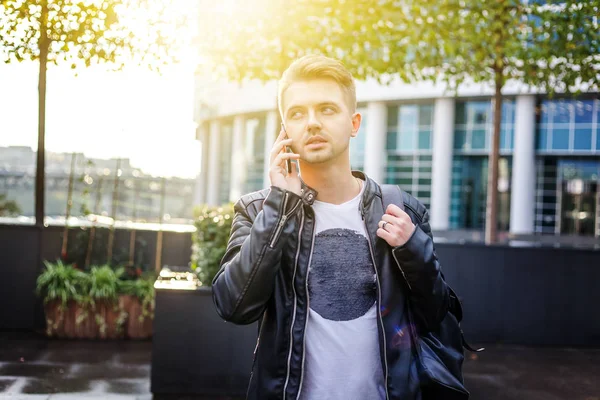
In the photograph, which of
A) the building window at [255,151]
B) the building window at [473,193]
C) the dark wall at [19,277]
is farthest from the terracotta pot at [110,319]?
the building window at [255,151]

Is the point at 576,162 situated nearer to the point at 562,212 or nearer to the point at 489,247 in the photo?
the point at 562,212

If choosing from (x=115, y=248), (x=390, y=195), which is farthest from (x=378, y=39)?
(x=390, y=195)

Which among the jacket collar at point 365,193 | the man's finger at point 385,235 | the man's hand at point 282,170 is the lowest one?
the man's finger at point 385,235

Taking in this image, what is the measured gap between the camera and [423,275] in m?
2.05

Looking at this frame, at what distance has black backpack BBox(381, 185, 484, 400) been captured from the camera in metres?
2.12

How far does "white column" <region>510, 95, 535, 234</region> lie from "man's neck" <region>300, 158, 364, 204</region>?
29910 millimetres

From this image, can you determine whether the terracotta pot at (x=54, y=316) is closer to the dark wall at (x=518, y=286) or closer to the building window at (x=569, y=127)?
the dark wall at (x=518, y=286)

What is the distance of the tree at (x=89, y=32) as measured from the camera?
603cm

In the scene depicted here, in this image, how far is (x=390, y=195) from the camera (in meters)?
2.31

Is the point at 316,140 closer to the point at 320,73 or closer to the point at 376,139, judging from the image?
the point at 320,73

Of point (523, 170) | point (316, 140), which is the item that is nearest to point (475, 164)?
point (523, 170)

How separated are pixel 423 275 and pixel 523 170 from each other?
3068 cm

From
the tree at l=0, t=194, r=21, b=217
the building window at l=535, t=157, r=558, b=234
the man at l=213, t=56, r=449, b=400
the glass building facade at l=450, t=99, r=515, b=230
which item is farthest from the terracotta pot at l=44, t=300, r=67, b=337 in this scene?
the building window at l=535, t=157, r=558, b=234

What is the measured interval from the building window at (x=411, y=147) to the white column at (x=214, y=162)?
1739cm
